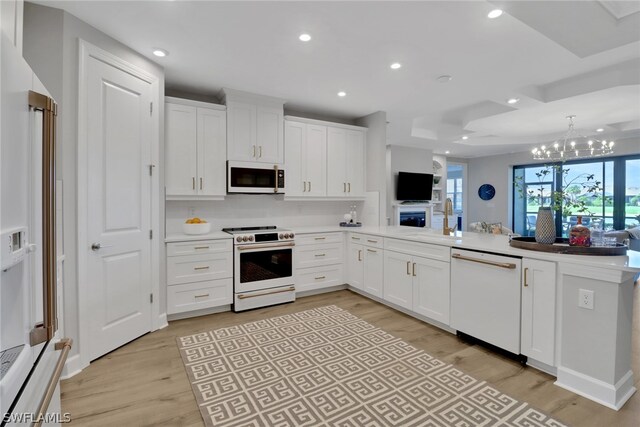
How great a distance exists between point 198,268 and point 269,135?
1928 mm

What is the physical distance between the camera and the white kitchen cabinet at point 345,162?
4582mm

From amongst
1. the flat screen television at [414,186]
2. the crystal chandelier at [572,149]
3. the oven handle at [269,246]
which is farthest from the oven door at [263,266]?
the crystal chandelier at [572,149]

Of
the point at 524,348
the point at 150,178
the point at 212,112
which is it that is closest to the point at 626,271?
the point at 524,348

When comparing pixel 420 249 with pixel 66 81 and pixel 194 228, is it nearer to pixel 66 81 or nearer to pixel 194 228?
pixel 194 228

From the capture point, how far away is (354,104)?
172 inches

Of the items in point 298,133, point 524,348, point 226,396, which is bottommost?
point 226,396

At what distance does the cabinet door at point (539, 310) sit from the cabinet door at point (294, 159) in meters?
2.86

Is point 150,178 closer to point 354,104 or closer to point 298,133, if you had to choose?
point 298,133

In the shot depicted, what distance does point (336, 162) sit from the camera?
462 cm

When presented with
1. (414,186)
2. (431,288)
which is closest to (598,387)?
(431,288)

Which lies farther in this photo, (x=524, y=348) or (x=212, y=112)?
(x=212, y=112)

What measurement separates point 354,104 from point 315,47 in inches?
67.2

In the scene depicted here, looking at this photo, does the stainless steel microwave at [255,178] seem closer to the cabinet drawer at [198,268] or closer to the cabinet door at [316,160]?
the cabinet door at [316,160]

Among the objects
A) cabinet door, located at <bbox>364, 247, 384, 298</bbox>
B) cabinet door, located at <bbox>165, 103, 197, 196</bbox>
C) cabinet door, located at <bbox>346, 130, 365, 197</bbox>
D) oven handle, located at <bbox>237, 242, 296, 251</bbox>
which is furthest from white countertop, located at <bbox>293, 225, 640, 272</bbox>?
cabinet door, located at <bbox>165, 103, 197, 196</bbox>
